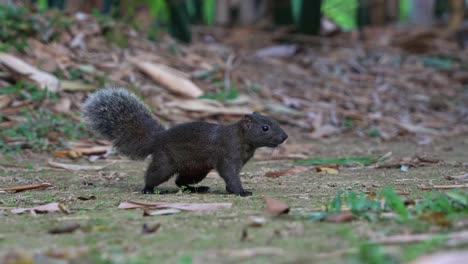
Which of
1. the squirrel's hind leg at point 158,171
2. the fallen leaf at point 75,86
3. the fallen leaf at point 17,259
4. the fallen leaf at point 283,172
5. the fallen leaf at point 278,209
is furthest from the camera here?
the fallen leaf at point 75,86

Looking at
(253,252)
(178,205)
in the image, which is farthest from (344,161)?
(253,252)

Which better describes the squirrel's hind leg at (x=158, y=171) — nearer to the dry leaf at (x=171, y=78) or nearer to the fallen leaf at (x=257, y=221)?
the fallen leaf at (x=257, y=221)

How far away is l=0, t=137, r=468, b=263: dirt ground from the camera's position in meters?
2.49

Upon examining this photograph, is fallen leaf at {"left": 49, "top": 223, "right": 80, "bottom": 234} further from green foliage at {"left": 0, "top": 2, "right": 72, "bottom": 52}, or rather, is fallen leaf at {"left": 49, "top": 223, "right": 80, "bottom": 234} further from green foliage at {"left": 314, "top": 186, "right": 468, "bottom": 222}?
green foliage at {"left": 0, "top": 2, "right": 72, "bottom": 52}

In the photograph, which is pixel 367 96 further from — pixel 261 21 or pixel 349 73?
pixel 261 21

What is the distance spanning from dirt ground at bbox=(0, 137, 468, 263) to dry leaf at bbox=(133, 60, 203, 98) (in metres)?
2.68

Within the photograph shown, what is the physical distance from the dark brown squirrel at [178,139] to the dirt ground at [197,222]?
0.19m

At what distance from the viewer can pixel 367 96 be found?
35.6 feet

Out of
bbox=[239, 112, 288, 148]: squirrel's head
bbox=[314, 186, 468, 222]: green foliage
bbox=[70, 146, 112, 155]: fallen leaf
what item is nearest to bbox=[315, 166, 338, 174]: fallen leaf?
bbox=[239, 112, 288, 148]: squirrel's head

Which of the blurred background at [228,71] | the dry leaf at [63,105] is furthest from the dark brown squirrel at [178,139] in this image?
the dry leaf at [63,105]

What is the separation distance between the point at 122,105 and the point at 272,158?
2.14 meters

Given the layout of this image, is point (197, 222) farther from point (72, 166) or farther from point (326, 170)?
point (72, 166)

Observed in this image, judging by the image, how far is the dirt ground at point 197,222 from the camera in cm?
249

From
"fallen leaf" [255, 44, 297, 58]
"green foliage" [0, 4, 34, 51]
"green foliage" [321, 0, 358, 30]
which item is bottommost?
"fallen leaf" [255, 44, 297, 58]
